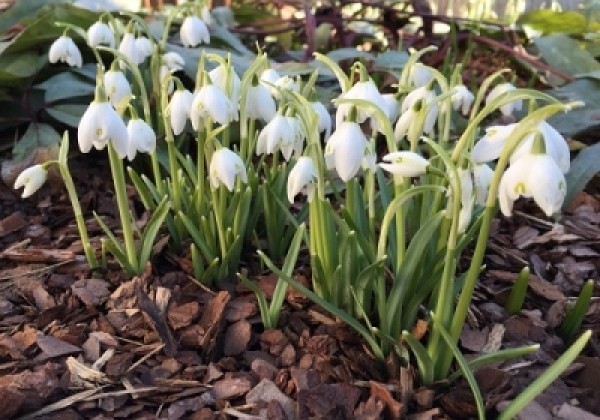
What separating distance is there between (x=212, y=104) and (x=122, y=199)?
0.28 meters

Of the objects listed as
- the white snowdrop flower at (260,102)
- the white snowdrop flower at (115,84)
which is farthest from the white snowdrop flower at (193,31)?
the white snowdrop flower at (260,102)

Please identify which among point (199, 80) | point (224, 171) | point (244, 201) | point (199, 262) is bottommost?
point (199, 262)

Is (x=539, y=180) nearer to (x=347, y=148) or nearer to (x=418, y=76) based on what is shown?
(x=347, y=148)

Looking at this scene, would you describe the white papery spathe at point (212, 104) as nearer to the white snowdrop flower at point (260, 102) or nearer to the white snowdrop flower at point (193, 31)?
the white snowdrop flower at point (260, 102)

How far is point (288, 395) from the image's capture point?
107 centimetres

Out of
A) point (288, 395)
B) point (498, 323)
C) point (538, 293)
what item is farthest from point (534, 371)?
point (288, 395)

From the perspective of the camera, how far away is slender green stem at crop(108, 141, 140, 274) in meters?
1.22

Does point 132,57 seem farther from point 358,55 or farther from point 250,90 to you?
point 358,55

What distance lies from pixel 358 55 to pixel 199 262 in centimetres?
109

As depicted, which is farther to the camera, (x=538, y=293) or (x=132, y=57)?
(x=132, y=57)

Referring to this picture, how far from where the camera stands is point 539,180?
0.77 meters

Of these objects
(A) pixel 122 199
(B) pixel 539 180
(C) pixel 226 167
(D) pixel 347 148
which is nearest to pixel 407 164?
(D) pixel 347 148

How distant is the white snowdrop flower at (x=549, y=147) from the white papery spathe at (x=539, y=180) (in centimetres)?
2

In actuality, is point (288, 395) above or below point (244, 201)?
below
